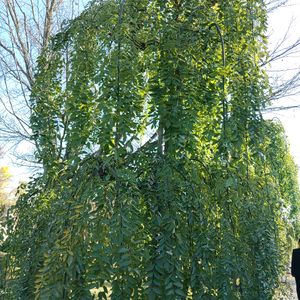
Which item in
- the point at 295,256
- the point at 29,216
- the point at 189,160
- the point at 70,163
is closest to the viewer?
the point at 189,160

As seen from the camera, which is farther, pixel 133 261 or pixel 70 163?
pixel 70 163

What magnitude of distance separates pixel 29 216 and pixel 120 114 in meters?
0.97

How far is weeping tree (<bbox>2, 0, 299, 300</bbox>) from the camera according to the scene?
1665 millimetres

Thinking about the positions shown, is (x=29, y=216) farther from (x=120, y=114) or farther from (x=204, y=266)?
(x=204, y=266)

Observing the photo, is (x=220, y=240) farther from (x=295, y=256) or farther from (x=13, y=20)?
(x=13, y=20)

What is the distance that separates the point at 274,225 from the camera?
234 centimetres

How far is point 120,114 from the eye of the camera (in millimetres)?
1924

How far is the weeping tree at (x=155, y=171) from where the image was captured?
5.46ft

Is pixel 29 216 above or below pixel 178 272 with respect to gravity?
above

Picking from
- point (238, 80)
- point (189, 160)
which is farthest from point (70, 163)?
point (238, 80)

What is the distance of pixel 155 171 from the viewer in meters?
2.05

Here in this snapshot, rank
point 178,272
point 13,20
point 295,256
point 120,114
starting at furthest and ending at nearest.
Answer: point 13,20, point 295,256, point 120,114, point 178,272

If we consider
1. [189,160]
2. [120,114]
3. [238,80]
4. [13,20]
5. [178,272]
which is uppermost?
[13,20]

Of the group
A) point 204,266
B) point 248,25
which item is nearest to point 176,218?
point 204,266
